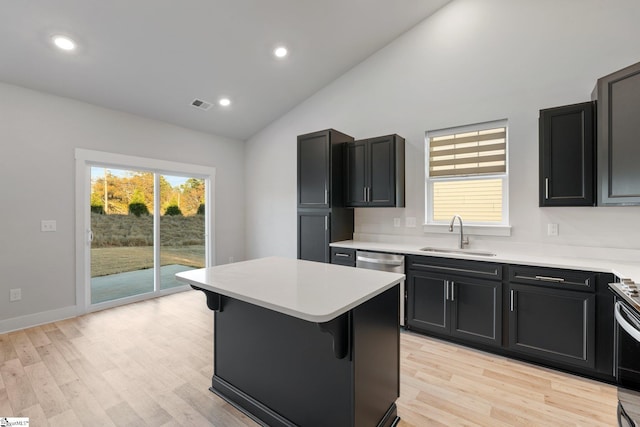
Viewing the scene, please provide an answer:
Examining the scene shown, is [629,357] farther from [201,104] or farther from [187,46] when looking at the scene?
[201,104]

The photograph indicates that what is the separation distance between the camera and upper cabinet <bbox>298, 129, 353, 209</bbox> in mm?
3584

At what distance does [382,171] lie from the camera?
137 inches

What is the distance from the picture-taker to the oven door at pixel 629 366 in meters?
1.32

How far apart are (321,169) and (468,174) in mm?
1756

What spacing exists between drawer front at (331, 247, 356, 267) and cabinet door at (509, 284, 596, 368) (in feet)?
5.21

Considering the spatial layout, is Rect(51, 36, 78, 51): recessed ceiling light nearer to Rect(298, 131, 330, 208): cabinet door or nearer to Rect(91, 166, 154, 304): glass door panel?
Rect(91, 166, 154, 304): glass door panel

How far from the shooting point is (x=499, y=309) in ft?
8.35

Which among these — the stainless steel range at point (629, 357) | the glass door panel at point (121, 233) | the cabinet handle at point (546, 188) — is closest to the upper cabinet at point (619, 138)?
the cabinet handle at point (546, 188)

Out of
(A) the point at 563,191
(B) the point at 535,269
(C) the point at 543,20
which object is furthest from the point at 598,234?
(C) the point at 543,20

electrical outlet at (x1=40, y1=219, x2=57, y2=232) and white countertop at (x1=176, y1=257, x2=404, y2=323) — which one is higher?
electrical outlet at (x1=40, y1=219, x2=57, y2=232)

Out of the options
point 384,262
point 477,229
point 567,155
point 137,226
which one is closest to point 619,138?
point 567,155

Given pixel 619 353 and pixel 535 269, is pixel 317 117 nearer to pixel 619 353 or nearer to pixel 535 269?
pixel 535 269

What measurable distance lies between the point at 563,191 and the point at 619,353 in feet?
4.82

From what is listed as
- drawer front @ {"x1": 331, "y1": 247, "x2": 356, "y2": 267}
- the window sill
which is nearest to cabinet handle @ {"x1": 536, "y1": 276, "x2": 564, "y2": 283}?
the window sill
